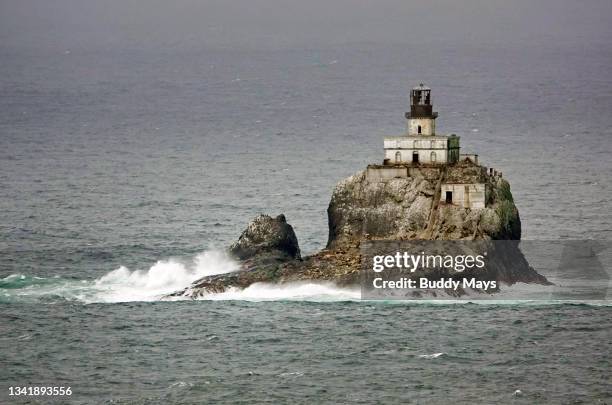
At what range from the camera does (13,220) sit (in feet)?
568

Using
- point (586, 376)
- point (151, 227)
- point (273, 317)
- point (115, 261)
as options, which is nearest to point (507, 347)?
point (586, 376)

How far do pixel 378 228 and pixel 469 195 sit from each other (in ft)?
23.5

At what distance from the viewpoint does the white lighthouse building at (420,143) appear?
13725 centimetres

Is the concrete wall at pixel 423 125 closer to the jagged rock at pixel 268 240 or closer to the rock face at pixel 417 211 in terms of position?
the rock face at pixel 417 211

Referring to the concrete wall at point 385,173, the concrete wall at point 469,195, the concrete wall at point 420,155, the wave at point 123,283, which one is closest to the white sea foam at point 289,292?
the wave at point 123,283

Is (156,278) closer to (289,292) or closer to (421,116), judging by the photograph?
(289,292)

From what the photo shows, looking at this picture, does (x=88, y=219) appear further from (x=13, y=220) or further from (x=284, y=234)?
(x=284, y=234)

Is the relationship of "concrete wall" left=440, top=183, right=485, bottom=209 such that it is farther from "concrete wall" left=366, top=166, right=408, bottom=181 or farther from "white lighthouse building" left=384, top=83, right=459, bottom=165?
"white lighthouse building" left=384, top=83, right=459, bottom=165

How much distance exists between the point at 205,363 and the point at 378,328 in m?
14.3

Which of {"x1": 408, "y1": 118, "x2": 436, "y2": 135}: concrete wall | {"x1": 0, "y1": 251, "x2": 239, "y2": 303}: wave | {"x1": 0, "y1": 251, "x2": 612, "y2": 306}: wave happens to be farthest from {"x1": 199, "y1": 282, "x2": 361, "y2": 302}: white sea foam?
{"x1": 408, "y1": 118, "x2": 436, "y2": 135}: concrete wall

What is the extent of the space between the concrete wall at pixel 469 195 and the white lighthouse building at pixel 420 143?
5.71m

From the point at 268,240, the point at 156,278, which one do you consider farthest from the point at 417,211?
the point at 156,278

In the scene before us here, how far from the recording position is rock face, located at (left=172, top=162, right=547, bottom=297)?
426 ft

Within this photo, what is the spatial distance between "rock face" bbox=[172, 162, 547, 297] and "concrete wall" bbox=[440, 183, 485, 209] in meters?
0.53
